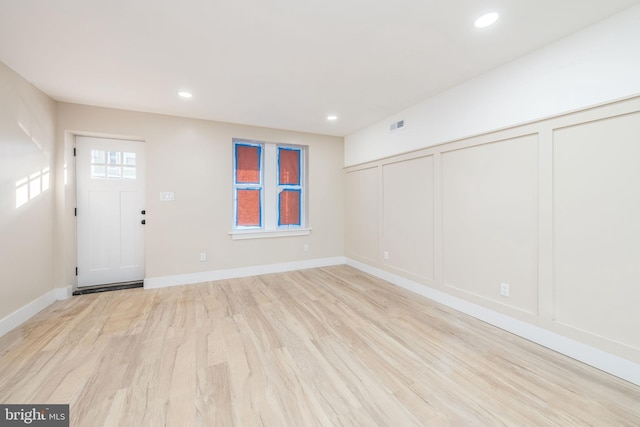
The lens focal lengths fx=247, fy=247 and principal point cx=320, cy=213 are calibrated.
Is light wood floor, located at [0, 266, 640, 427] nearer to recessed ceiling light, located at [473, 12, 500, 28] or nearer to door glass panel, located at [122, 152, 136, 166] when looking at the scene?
door glass panel, located at [122, 152, 136, 166]

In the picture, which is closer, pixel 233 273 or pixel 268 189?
pixel 233 273

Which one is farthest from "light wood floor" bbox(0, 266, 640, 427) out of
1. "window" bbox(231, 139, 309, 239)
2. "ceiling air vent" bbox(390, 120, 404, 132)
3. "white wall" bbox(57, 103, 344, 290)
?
"ceiling air vent" bbox(390, 120, 404, 132)

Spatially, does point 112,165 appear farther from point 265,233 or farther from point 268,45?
point 268,45

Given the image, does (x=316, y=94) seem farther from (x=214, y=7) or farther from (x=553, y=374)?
(x=553, y=374)

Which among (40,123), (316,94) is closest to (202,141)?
(40,123)

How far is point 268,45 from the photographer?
207 centimetres

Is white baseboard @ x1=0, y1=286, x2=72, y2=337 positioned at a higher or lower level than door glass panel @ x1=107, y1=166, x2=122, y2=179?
lower

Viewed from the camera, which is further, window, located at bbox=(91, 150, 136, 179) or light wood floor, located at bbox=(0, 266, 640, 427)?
window, located at bbox=(91, 150, 136, 179)

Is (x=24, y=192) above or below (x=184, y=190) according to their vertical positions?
below

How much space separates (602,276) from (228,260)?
4273 mm

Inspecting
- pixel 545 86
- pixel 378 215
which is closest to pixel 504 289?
pixel 545 86

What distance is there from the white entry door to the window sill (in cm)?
137

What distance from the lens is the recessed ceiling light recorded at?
5.76 feet

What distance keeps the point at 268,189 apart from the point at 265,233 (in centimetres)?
79
